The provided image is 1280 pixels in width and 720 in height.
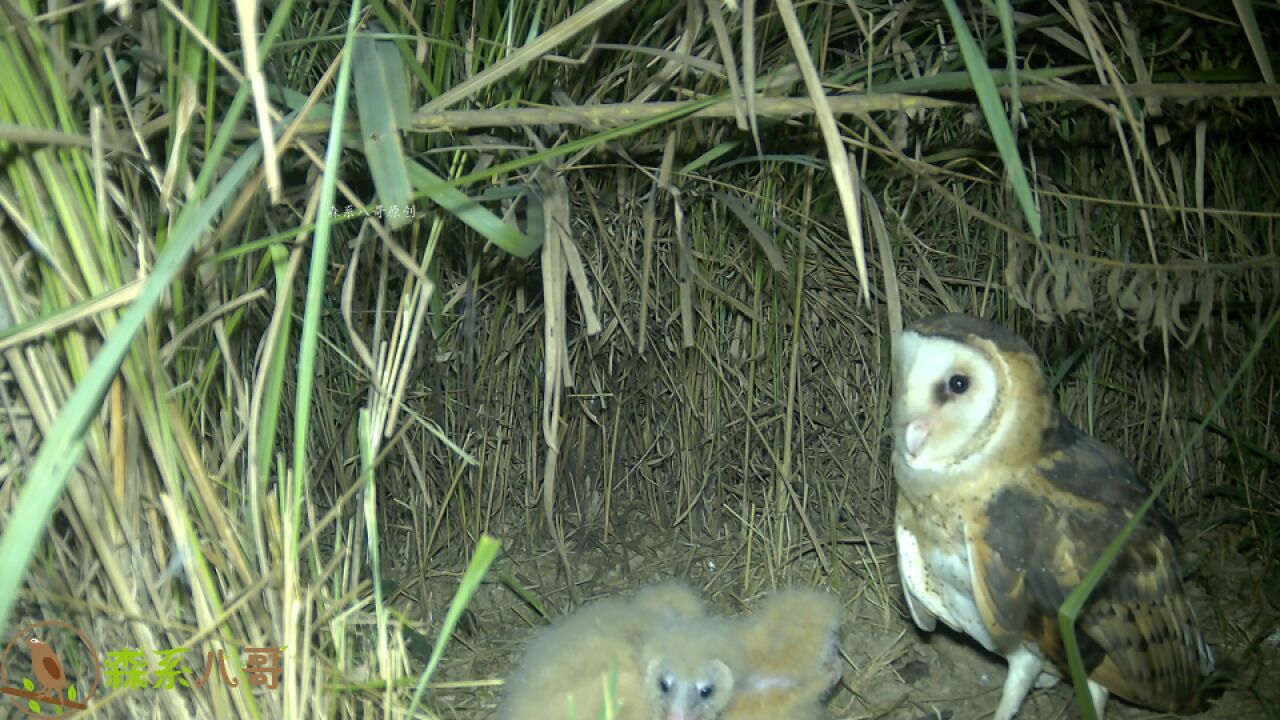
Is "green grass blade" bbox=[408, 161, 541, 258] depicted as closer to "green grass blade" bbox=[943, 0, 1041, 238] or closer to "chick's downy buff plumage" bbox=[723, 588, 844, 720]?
"green grass blade" bbox=[943, 0, 1041, 238]

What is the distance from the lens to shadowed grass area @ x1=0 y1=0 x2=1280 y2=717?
3.57ft

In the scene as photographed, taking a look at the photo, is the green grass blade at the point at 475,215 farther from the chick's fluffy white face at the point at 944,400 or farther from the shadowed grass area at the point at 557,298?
the chick's fluffy white face at the point at 944,400

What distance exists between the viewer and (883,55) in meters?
1.77

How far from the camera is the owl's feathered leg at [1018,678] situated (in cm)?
168

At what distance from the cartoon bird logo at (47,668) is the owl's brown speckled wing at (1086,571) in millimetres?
1275

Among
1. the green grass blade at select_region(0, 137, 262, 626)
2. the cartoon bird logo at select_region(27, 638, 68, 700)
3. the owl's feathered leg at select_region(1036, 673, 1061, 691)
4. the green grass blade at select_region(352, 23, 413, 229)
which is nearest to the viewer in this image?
the green grass blade at select_region(0, 137, 262, 626)

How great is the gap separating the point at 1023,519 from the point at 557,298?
0.80 metres

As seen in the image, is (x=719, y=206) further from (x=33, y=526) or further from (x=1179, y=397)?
(x=33, y=526)

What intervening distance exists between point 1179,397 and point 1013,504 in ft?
2.96

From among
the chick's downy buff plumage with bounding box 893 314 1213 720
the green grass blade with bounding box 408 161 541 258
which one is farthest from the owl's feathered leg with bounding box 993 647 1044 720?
the green grass blade with bounding box 408 161 541 258

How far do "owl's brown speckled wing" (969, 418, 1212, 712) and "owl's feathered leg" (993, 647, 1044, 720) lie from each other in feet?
0.15

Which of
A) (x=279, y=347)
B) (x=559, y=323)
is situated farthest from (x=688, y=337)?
(x=279, y=347)

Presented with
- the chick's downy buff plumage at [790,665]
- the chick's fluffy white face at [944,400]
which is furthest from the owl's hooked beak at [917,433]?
the chick's downy buff plumage at [790,665]

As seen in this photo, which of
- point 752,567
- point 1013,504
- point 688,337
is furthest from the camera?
point 752,567
